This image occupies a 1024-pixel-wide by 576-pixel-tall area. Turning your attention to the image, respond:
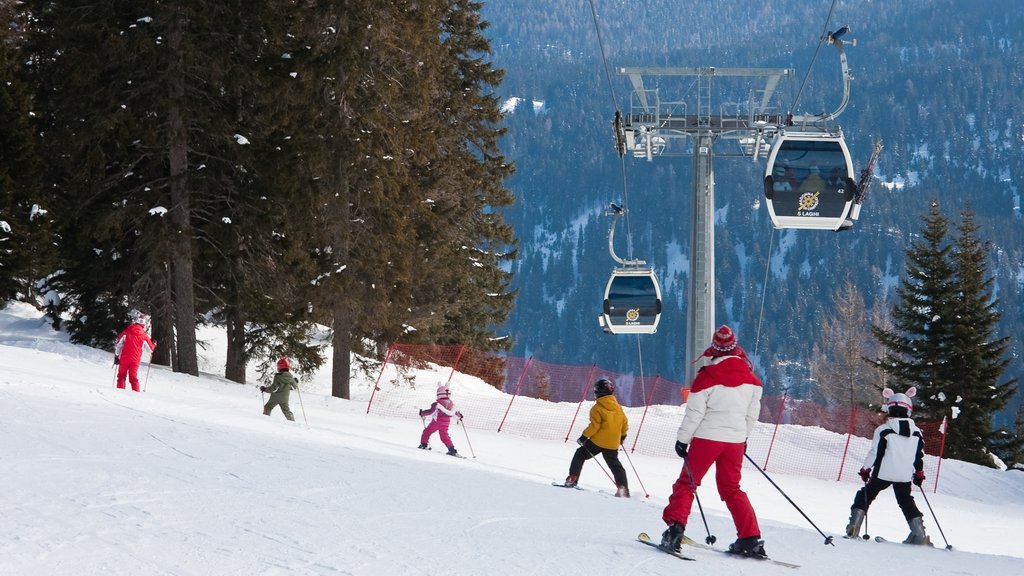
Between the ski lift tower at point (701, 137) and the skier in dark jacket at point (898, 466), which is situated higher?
the ski lift tower at point (701, 137)

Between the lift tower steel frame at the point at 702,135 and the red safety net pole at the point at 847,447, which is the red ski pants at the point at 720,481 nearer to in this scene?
the red safety net pole at the point at 847,447

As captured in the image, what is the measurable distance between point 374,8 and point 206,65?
3701 millimetres

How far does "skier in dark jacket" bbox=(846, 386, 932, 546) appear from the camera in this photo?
35.6 ft

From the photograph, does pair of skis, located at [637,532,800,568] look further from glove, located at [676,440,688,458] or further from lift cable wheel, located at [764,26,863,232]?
lift cable wheel, located at [764,26,863,232]

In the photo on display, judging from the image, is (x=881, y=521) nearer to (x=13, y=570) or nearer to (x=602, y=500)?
(x=602, y=500)

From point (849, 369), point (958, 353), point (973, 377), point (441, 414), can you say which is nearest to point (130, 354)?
point (441, 414)

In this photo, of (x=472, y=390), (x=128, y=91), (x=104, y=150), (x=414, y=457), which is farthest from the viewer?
(x=472, y=390)

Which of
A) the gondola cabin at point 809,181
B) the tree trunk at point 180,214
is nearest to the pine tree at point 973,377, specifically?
the gondola cabin at point 809,181

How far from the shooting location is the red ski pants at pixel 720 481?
25.5 ft

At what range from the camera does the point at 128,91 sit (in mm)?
21547

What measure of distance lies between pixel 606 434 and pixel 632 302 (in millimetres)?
15306

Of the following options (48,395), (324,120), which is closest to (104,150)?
(324,120)

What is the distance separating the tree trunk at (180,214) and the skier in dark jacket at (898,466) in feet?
50.8

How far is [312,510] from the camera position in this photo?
8172 mm
